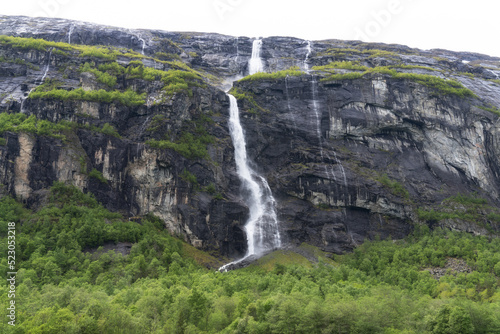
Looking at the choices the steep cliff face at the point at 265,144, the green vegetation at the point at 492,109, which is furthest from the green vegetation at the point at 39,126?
the green vegetation at the point at 492,109

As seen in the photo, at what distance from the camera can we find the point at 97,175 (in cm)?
6644

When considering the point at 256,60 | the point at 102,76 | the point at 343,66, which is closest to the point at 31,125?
the point at 102,76

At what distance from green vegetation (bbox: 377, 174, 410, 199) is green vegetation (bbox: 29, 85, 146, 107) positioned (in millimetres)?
54132

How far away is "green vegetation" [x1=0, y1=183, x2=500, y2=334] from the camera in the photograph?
30.8 meters

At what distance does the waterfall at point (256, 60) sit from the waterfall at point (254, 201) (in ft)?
113

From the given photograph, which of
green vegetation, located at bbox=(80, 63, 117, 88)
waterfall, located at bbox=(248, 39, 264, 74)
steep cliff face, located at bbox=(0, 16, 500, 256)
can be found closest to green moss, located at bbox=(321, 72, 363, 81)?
steep cliff face, located at bbox=(0, 16, 500, 256)

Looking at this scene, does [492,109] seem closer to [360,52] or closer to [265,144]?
[360,52]

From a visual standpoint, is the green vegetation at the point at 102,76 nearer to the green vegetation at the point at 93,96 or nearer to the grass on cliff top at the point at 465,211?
the green vegetation at the point at 93,96

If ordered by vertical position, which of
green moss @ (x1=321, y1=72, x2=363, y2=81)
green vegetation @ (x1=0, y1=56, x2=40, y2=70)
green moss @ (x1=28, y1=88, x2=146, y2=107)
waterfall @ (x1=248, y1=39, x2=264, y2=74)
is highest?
waterfall @ (x1=248, y1=39, x2=264, y2=74)

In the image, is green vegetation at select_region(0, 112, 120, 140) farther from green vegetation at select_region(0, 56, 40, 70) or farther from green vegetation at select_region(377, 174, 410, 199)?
green vegetation at select_region(377, 174, 410, 199)

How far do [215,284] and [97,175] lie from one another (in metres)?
33.6

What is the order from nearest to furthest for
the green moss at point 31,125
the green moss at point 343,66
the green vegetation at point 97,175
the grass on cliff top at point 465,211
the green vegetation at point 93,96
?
1. the green moss at point 31,125
2. the green vegetation at point 97,175
3. the grass on cliff top at point 465,211
4. the green vegetation at point 93,96
5. the green moss at point 343,66

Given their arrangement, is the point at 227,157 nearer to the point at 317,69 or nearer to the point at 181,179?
the point at 181,179

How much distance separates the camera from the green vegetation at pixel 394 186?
251 feet
